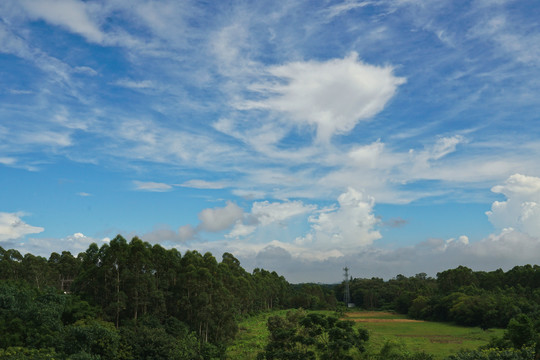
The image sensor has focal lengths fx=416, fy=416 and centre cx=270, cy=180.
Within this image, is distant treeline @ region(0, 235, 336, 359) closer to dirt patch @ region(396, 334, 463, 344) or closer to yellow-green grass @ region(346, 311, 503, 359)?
yellow-green grass @ region(346, 311, 503, 359)

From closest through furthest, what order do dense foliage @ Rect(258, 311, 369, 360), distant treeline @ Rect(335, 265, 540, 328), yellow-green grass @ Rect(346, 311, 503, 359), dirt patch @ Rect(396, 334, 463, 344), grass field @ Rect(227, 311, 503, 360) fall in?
dense foliage @ Rect(258, 311, 369, 360), grass field @ Rect(227, 311, 503, 360), yellow-green grass @ Rect(346, 311, 503, 359), dirt patch @ Rect(396, 334, 463, 344), distant treeline @ Rect(335, 265, 540, 328)

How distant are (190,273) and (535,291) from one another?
69.8 m

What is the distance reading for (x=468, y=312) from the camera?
7356cm

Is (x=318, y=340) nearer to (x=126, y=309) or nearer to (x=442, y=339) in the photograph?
(x=126, y=309)

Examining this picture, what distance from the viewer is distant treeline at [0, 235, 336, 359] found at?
28688 millimetres

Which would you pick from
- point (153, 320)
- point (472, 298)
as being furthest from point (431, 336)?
point (153, 320)

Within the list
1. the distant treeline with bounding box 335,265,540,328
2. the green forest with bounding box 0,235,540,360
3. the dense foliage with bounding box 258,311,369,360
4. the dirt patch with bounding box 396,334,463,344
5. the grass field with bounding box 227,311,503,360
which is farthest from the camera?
the distant treeline with bounding box 335,265,540,328

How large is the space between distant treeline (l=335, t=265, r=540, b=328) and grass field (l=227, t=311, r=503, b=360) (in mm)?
3509

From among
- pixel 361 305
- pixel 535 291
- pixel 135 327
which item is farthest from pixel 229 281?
pixel 361 305

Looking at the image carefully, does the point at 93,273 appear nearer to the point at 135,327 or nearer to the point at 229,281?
the point at 135,327

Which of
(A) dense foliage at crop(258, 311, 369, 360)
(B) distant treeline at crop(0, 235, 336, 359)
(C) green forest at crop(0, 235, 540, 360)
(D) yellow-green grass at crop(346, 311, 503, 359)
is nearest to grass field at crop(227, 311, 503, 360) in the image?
(D) yellow-green grass at crop(346, 311, 503, 359)

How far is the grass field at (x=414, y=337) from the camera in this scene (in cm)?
4500

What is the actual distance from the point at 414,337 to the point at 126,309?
42083 millimetres

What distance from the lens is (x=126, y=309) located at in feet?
126
